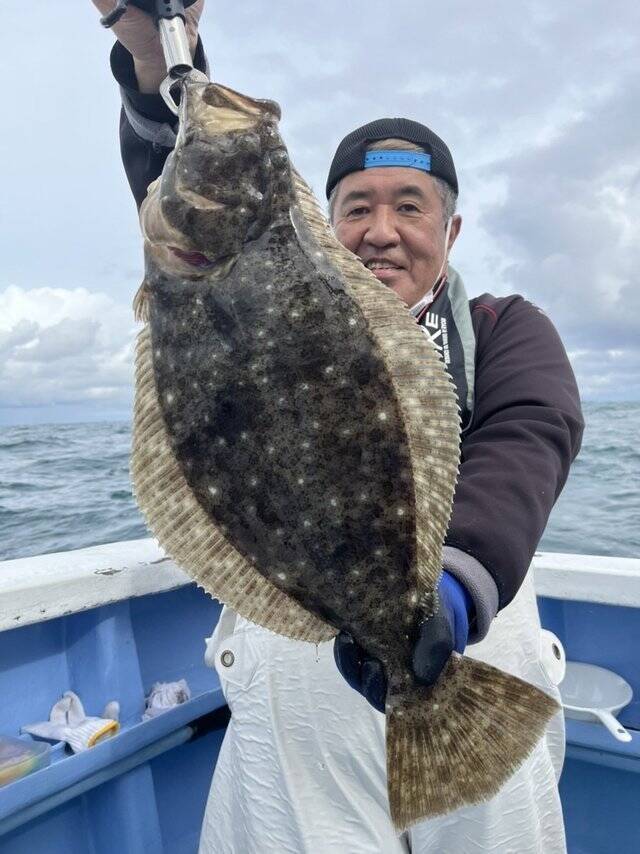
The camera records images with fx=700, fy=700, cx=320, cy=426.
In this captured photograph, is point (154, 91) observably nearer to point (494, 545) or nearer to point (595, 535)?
point (494, 545)

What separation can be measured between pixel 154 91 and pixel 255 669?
210 centimetres

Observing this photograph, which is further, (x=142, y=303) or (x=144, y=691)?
(x=144, y=691)

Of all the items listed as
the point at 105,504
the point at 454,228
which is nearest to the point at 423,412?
the point at 454,228

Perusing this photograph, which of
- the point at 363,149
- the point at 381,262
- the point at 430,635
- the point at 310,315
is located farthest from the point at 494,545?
the point at 363,149

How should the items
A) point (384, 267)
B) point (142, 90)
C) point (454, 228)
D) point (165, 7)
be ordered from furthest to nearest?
point (454, 228) → point (384, 267) → point (142, 90) → point (165, 7)

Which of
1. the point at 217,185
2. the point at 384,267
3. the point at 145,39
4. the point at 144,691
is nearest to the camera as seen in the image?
the point at 217,185

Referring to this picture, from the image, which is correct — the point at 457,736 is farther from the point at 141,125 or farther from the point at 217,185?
the point at 141,125

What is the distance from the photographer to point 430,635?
5.19 ft

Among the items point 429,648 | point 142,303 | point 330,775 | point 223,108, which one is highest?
point 223,108

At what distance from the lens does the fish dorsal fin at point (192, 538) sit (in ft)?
5.46

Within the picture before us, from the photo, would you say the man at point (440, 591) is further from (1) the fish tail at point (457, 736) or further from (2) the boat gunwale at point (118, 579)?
(2) the boat gunwale at point (118, 579)

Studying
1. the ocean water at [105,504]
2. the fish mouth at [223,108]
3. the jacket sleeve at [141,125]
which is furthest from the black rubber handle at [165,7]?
the ocean water at [105,504]

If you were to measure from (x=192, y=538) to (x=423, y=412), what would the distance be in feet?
2.05

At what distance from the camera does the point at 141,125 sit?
261 centimetres
